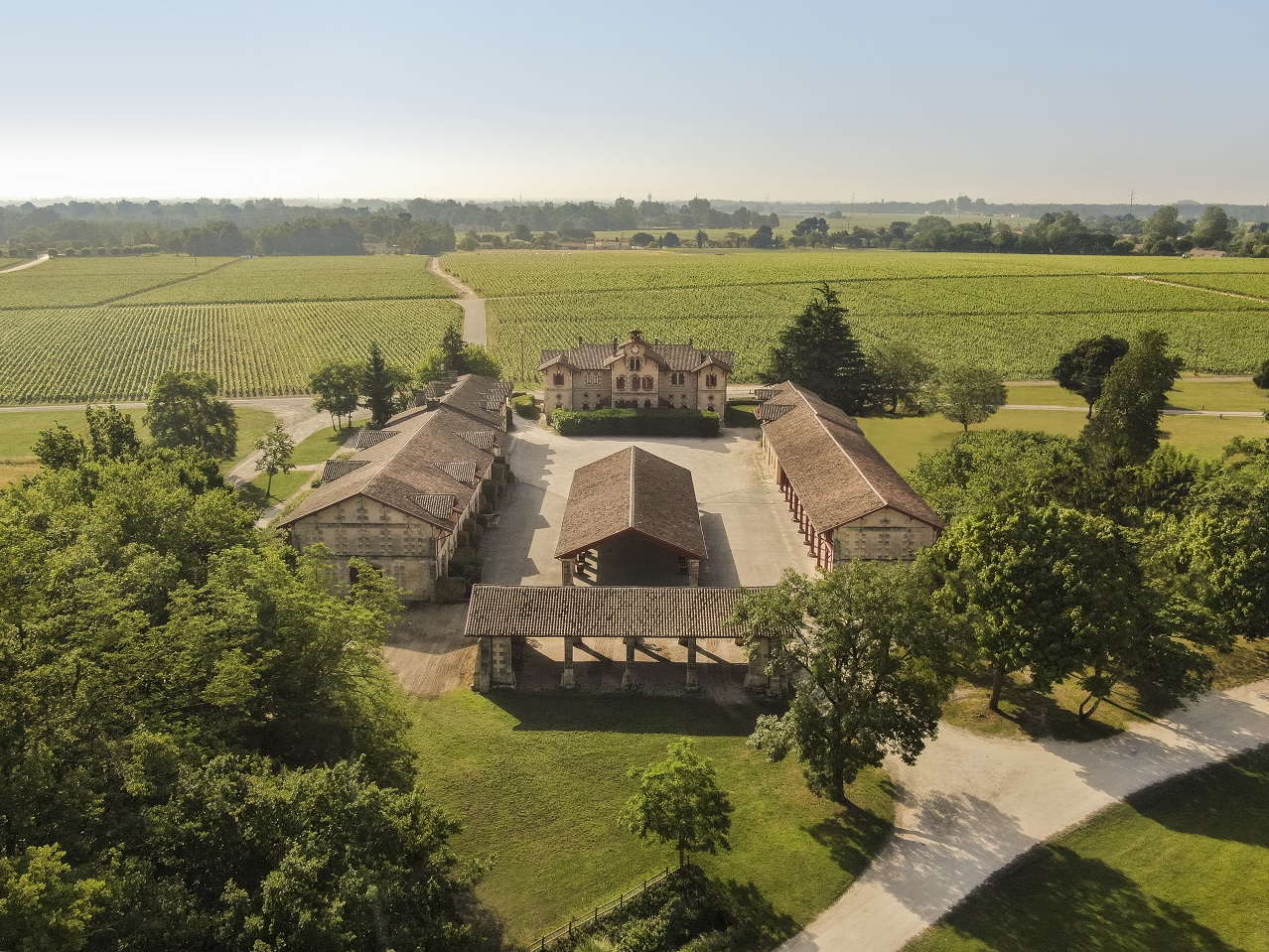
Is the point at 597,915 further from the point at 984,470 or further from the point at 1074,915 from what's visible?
the point at 984,470

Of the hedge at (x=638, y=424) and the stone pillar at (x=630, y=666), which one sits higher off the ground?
the hedge at (x=638, y=424)

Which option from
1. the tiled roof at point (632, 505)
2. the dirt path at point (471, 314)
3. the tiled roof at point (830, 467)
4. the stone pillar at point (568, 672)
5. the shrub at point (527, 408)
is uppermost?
the dirt path at point (471, 314)

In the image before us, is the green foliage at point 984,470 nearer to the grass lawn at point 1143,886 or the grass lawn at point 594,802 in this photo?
the grass lawn at point 1143,886

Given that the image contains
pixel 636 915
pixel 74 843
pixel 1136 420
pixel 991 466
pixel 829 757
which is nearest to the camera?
pixel 74 843

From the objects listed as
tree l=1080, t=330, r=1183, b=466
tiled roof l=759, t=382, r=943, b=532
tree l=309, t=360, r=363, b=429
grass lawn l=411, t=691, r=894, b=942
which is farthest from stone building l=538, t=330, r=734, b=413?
grass lawn l=411, t=691, r=894, b=942

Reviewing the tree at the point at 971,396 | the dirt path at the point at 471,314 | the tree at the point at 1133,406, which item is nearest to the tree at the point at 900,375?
the tree at the point at 971,396

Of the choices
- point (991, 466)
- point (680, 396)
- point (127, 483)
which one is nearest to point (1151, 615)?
point (991, 466)

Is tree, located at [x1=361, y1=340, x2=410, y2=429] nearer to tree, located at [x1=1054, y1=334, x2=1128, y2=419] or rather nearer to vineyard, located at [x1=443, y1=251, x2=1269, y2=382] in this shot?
vineyard, located at [x1=443, y1=251, x2=1269, y2=382]

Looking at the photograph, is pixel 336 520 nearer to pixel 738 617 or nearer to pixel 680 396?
pixel 738 617
